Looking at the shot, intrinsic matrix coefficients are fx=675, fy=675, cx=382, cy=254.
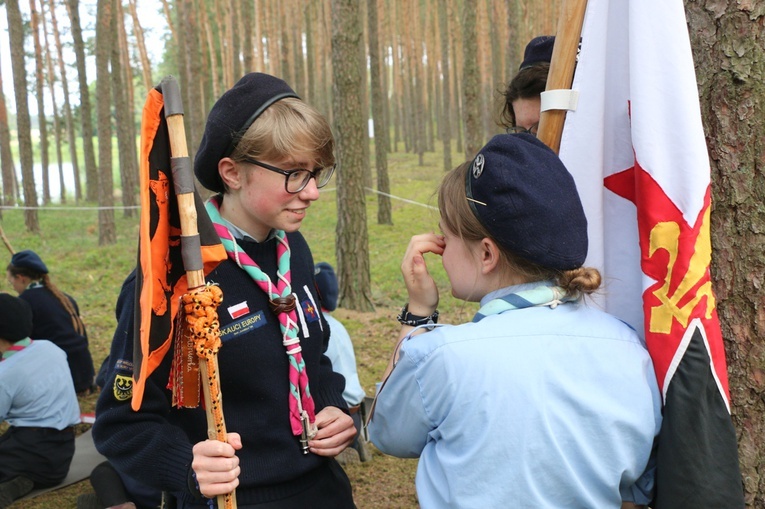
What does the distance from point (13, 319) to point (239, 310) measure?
3476mm

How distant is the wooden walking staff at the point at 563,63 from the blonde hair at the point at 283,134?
2.24 ft

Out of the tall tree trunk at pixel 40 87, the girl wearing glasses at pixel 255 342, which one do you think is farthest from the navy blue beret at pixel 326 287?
the tall tree trunk at pixel 40 87

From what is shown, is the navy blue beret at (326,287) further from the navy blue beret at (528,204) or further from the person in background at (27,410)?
the navy blue beret at (528,204)

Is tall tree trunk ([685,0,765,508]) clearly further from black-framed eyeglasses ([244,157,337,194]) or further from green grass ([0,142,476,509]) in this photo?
black-framed eyeglasses ([244,157,337,194])

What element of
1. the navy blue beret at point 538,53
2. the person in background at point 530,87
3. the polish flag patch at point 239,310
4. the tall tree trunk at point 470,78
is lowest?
the polish flag patch at point 239,310

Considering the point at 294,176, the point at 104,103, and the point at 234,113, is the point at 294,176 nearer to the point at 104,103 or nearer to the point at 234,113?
the point at 234,113

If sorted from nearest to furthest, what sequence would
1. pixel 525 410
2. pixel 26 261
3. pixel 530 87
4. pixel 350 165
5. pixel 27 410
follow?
pixel 525 410, pixel 530 87, pixel 27 410, pixel 26 261, pixel 350 165

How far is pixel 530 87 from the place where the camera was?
109 inches

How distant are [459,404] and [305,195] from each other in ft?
2.75

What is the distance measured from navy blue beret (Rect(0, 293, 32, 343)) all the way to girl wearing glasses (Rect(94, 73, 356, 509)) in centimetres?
327

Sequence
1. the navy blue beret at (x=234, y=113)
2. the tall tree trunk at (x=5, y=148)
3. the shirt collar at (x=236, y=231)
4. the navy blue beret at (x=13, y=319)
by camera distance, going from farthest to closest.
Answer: the tall tree trunk at (x=5, y=148)
the navy blue beret at (x=13, y=319)
the shirt collar at (x=236, y=231)
the navy blue beret at (x=234, y=113)

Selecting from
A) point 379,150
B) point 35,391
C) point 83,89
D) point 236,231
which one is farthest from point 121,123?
point 236,231

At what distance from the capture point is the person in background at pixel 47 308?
19.7ft

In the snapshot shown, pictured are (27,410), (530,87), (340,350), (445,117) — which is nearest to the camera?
(530,87)
